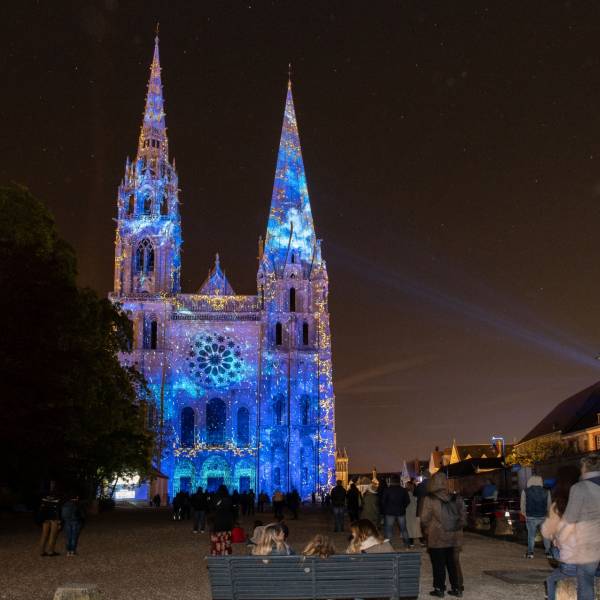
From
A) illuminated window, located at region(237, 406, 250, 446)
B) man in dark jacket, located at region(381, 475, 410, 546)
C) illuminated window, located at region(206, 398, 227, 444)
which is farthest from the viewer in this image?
illuminated window, located at region(237, 406, 250, 446)

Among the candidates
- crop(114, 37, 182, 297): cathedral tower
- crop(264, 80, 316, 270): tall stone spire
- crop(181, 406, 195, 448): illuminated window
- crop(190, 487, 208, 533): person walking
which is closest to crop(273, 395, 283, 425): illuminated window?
crop(181, 406, 195, 448): illuminated window

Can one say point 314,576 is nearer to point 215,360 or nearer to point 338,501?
point 338,501

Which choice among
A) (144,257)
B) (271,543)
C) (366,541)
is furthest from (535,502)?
(144,257)

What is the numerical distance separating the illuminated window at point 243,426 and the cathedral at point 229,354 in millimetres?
93

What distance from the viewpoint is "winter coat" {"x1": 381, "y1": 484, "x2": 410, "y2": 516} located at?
57.8 feet

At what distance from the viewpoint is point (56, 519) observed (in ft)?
55.2

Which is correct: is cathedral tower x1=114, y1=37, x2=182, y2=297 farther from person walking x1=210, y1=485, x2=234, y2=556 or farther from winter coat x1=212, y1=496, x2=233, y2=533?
person walking x1=210, y1=485, x2=234, y2=556

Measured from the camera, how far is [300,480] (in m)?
63.8

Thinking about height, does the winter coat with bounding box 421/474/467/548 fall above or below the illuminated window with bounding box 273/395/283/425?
below

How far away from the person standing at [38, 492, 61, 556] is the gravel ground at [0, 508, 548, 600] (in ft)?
1.11

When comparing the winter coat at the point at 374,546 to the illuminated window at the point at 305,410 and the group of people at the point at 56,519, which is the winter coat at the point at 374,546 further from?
the illuminated window at the point at 305,410

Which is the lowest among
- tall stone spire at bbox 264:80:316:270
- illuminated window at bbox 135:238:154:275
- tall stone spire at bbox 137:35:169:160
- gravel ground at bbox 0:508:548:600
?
gravel ground at bbox 0:508:548:600

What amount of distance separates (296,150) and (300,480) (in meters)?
27.2

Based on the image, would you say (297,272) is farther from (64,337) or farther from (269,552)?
(269,552)
